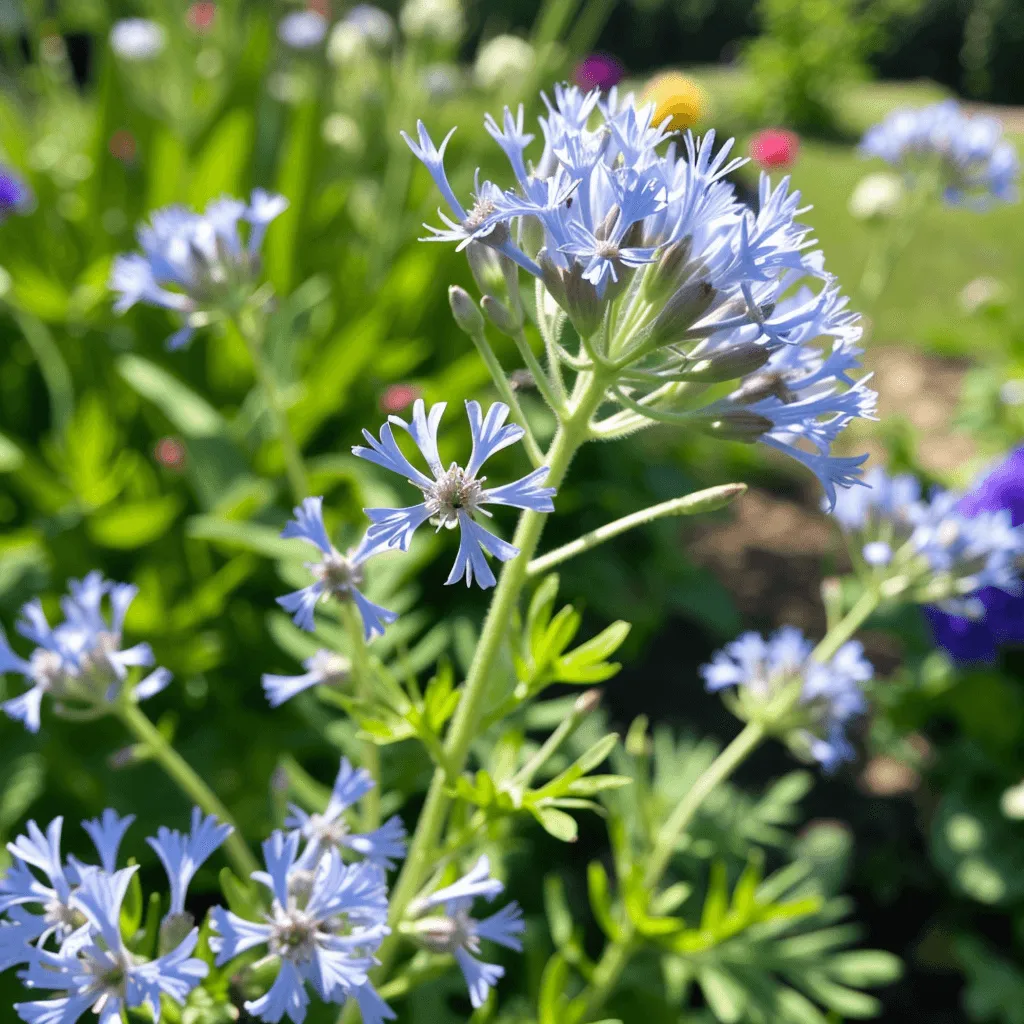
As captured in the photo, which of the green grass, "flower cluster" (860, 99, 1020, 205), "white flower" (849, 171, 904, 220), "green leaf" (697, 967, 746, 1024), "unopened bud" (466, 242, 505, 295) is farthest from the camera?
the green grass

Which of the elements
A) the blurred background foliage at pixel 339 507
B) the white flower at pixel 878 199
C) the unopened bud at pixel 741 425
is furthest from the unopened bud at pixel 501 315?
the white flower at pixel 878 199

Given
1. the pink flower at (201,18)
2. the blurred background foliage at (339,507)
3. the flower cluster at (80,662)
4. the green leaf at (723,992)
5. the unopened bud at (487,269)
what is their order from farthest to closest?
the pink flower at (201,18)
the blurred background foliage at (339,507)
the green leaf at (723,992)
the flower cluster at (80,662)
the unopened bud at (487,269)

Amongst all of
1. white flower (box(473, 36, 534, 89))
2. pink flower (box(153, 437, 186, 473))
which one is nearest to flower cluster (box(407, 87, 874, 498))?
pink flower (box(153, 437, 186, 473))

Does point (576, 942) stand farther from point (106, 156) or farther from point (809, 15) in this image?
point (809, 15)

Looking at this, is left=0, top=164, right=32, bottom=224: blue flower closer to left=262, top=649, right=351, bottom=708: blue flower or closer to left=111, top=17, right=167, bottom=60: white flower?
left=111, top=17, right=167, bottom=60: white flower

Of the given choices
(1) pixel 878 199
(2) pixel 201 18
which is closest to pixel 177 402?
(1) pixel 878 199

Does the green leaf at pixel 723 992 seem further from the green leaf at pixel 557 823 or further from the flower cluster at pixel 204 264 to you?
the flower cluster at pixel 204 264

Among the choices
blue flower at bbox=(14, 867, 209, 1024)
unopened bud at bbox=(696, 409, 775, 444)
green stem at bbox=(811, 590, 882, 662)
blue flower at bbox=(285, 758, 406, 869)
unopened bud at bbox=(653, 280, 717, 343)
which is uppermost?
unopened bud at bbox=(653, 280, 717, 343)

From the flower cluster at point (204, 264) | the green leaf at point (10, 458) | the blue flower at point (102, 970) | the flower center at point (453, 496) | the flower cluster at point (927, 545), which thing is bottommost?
the green leaf at point (10, 458)
